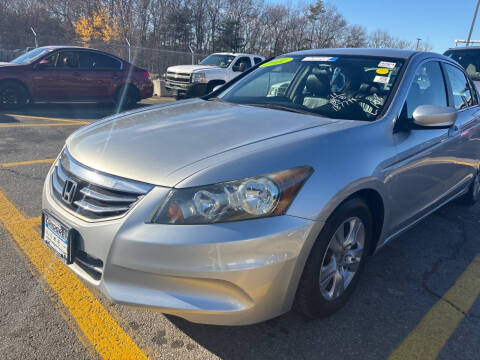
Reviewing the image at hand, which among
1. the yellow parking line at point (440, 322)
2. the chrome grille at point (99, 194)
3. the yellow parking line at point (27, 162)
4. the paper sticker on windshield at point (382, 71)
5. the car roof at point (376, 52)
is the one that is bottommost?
the yellow parking line at point (440, 322)

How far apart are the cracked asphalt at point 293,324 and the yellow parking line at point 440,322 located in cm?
1

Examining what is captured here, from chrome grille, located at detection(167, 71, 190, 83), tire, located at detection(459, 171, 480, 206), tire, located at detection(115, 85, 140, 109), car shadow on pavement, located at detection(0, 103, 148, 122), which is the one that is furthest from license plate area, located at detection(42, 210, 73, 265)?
chrome grille, located at detection(167, 71, 190, 83)

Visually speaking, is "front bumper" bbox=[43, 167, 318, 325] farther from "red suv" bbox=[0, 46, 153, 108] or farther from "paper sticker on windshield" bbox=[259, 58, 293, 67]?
"red suv" bbox=[0, 46, 153, 108]

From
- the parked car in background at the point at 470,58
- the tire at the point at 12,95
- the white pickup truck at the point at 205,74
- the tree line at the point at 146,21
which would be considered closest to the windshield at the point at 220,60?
the white pickup truck at the point at 205,74

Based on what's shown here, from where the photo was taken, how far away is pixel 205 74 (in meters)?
12.4

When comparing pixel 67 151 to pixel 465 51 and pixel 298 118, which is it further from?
pixel 465 51

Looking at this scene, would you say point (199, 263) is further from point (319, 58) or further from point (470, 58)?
point (470, 58)

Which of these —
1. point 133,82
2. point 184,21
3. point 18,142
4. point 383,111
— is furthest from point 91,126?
point 184,21

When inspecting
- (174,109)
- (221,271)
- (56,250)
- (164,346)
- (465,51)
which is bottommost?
(164,346)

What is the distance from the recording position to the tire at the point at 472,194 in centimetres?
448

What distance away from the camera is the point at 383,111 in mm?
2627

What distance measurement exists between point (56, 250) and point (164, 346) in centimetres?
80

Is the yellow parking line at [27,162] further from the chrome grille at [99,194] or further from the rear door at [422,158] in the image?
the rear door at [422,158]

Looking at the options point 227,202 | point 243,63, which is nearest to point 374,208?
point 227,202
